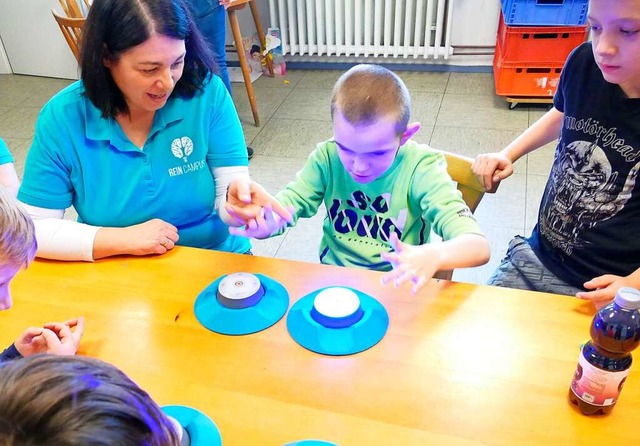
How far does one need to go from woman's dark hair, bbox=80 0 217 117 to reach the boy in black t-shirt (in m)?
0.68

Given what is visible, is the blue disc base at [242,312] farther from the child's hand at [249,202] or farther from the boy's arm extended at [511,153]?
the boy's arm extended at [511,153]

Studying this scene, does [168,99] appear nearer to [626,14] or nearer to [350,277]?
[350,277]

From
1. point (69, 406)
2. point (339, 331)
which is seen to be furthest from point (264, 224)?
point (69, 406)

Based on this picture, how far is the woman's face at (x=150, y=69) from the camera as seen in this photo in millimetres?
1001

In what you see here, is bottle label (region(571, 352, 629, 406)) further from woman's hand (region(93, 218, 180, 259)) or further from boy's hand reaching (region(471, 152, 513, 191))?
woman's hand (region(93, 218, 180, 259))

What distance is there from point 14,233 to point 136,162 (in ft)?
1.46

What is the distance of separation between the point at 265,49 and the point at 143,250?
2.77m

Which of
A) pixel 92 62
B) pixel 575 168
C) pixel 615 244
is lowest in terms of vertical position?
pixel 615 244

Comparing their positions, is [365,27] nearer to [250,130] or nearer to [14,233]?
[250,130]

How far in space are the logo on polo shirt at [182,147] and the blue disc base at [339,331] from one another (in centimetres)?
46

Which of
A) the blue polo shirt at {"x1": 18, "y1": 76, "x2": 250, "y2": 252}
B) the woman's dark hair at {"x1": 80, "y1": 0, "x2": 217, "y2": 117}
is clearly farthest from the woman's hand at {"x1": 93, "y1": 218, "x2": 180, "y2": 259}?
the woman's dark hair at {"x1": 80, "y1": 0, "x2": 217, "y2": 117}

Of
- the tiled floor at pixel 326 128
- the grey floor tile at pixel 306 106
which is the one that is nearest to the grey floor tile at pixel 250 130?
the tiled floor at pixel 326 128

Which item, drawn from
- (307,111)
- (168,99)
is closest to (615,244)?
(168,99)

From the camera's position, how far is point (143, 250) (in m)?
1.00
